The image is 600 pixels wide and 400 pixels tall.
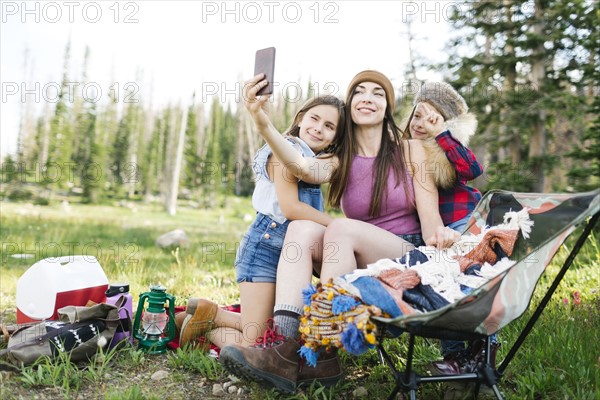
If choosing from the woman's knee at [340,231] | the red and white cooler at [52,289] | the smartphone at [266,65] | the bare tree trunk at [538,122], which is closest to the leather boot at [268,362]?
the woman's knee at [340,231]

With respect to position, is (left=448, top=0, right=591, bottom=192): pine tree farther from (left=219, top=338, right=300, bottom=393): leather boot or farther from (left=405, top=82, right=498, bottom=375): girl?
(left=219, top=338, right=300, bottom=393): leather boot

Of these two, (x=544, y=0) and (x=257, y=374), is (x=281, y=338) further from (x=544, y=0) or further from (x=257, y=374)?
(x=544, y=0)

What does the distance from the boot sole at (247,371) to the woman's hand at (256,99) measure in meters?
0.96

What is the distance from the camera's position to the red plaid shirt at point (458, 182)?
2354 millimetres

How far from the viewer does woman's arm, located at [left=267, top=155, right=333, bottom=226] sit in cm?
238

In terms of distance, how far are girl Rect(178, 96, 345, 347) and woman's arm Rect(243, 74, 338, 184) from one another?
0.05 m

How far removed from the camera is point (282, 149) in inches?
86.3

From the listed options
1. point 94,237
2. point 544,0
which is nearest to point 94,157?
point 94,237

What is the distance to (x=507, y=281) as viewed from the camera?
5.16 feet

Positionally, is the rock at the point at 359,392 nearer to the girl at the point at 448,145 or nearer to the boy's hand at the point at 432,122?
the girl at the point at 448,145

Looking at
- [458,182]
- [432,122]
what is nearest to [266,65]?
[432,122]

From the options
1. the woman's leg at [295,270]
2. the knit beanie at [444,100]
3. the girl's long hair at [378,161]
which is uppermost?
the knit beanie at [444,100]

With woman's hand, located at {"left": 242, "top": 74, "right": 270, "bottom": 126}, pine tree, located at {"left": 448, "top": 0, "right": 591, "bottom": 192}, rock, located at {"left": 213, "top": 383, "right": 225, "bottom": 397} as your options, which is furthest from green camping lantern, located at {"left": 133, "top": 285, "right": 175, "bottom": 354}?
pine tree, located at {"left": 448, "top": 0, "right": 591, "bottom": 192}

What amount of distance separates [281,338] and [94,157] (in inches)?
1230
